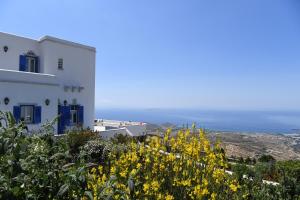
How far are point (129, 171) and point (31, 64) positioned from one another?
16584mm

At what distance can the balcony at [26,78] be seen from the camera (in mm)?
15891

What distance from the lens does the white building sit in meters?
16.6

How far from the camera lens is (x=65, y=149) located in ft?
8.87

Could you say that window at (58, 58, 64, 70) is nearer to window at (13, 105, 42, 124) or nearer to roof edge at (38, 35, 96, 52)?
roof edge at (38, 35, 96, 52)

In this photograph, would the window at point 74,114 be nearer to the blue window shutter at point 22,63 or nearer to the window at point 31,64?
the window at point 31,64

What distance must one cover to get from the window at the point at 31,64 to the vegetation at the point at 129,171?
10356 mm

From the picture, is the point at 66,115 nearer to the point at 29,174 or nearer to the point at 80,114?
the point at 80,114

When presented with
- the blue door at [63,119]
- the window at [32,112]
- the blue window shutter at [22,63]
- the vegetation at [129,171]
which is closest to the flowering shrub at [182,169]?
the vegetation at [129,171]

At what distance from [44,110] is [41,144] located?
1637cm

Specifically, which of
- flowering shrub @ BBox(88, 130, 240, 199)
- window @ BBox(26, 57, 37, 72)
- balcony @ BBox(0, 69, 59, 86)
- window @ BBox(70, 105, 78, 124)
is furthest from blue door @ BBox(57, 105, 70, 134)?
flowering shrub @ BBox(88, 130, 240, 199)

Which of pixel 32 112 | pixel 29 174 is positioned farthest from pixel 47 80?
pixel 29 174

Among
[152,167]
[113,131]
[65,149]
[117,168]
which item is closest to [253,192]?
[152,167]

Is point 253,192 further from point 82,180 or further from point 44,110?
point 44,110

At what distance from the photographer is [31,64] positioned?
19.6m
